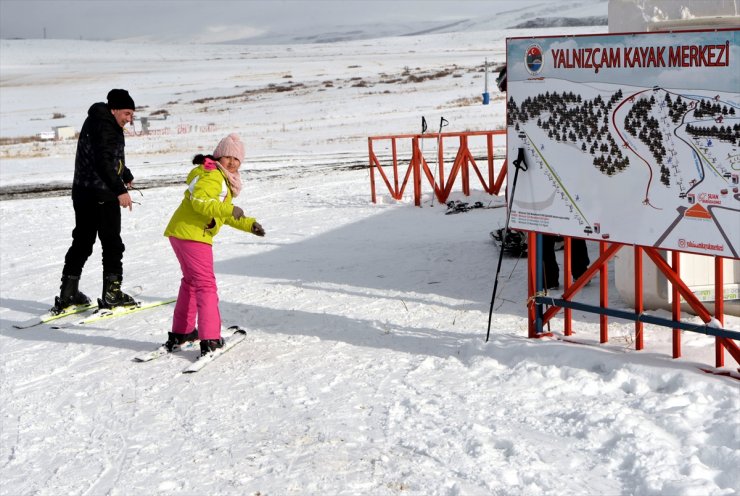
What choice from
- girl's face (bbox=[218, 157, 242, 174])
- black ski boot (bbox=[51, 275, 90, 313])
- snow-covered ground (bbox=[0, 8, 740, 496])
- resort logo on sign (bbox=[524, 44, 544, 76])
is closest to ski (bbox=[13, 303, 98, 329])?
black ski boot (bbox=[51, 275, 90, 313])

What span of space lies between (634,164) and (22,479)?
3.82 meters

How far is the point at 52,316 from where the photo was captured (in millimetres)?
8250

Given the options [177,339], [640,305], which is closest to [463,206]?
[177,339]

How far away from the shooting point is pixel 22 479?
4.93 m

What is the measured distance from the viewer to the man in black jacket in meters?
7.64

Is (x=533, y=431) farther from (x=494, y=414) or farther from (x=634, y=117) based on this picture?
(x=634, y=117)

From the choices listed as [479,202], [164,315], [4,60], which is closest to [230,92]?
[479,202]

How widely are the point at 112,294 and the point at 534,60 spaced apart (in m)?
4.16

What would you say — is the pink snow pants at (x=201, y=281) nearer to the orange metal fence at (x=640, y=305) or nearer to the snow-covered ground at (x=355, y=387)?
the snow-covered ground at (x=355, y=387)

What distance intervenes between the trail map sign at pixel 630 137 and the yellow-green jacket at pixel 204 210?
1910 millimetres

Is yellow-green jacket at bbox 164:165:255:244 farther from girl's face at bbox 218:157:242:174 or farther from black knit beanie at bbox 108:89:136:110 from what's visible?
black knit beanie at bbox 108:89:136:110

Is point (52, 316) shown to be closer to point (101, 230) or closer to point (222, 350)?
point (101, 230)

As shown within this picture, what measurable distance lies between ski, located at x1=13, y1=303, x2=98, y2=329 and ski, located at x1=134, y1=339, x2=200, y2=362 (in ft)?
5.66

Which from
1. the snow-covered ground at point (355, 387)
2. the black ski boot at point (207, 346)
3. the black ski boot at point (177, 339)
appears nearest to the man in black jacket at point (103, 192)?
the snow-covered ground at point (355, 387)
